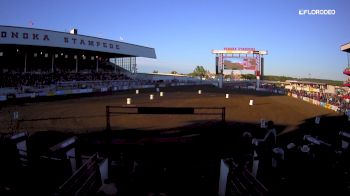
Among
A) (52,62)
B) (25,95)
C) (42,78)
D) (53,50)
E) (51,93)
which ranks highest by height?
(53,50)

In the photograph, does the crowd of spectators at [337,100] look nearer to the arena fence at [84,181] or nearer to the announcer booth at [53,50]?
the arena fence at [84,181]

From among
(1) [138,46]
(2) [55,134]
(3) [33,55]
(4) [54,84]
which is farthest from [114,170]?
(1) [138,46]

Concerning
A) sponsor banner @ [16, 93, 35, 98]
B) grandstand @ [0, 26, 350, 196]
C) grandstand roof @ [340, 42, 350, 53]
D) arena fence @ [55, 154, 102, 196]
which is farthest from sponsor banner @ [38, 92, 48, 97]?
grandstand roof @ [340, 42, 350, 53]

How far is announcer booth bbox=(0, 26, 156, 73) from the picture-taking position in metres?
45.9

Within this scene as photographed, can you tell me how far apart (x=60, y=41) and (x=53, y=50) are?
22.5 ft

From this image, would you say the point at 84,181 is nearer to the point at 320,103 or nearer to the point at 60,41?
the point at 320,103

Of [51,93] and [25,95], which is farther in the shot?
[51,93]

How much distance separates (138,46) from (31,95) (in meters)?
34.5

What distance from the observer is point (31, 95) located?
Answer: 40094 mm

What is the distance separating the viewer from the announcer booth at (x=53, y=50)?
1807 inches

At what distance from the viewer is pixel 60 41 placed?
5084cm

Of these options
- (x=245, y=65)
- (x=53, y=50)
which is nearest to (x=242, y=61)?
(x=245, y=65)

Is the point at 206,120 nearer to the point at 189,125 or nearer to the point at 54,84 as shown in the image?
the point at 189,125

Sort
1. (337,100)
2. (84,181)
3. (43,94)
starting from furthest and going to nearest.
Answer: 1. (337,100)
2. (43,94)
3. (84,181)
